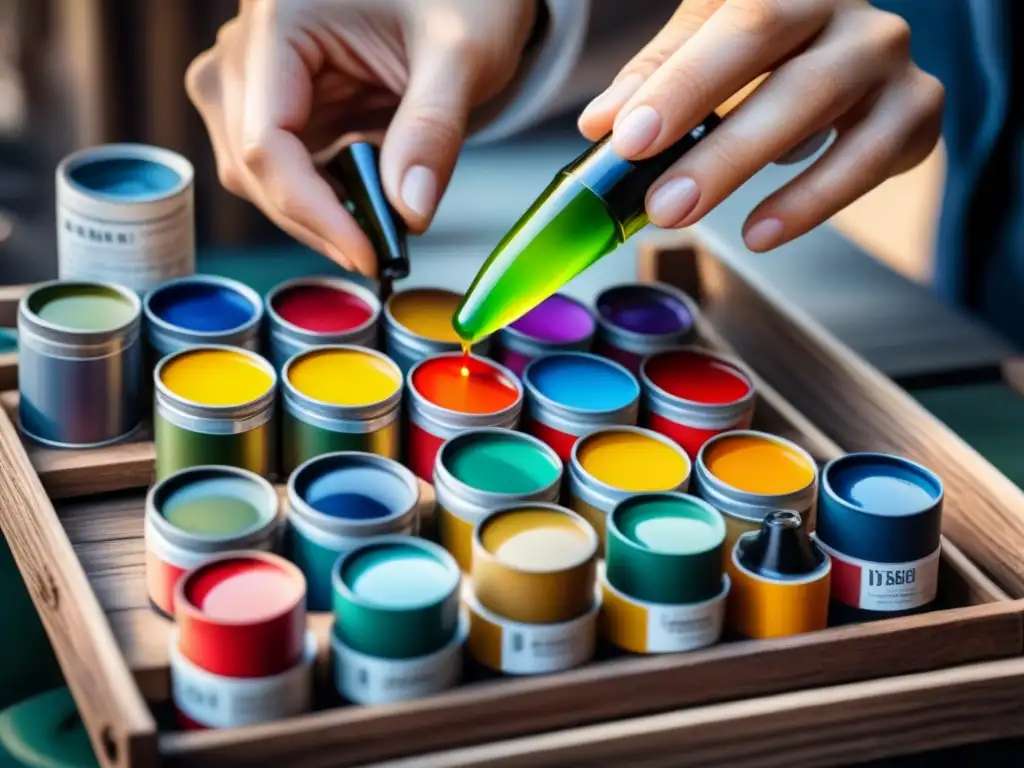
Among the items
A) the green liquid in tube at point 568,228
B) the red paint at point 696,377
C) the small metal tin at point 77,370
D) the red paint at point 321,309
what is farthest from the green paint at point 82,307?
Answer: the red paint at point 696,377

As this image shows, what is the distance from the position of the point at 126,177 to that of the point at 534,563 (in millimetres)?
466

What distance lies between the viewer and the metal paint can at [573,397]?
836 mm

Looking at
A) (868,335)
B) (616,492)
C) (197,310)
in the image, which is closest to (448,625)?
(616,492)

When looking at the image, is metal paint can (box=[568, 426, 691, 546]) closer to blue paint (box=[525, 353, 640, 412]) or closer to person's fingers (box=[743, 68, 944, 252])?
blue paint (box=[525, 353, 640, 412])

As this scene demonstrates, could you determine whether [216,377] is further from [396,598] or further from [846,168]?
[846,168]

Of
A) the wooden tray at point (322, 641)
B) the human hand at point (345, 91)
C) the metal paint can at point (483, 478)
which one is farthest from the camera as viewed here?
the human hand at point (345, 91)

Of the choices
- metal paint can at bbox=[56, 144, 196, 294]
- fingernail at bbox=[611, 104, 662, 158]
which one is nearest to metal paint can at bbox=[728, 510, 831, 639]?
fingernail at bbox=[611, 104, 662, 158]

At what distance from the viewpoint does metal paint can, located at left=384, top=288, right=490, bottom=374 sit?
90cm

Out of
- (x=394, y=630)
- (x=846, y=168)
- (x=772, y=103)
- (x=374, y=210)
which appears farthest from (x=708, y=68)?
(x=394, y=630)

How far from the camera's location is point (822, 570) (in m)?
0.72

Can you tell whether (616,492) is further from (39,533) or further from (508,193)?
(508,193)

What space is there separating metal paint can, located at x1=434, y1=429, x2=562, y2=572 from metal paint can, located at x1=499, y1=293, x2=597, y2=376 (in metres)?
0.13

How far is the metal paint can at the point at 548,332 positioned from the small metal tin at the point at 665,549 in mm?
202

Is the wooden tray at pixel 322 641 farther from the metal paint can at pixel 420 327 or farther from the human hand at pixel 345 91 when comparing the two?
the human hand at pixel 345 91
